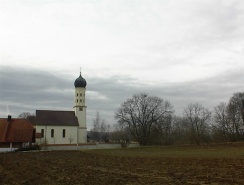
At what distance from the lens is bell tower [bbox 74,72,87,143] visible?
88.2 meters

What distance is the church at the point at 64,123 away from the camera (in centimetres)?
8400

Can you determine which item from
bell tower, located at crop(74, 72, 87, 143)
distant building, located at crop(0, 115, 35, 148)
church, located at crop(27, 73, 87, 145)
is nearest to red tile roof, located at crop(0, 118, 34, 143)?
distant building, located at crop(0, 115, 35, 148)

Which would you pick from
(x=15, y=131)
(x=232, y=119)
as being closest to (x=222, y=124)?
(x=232, y=119)

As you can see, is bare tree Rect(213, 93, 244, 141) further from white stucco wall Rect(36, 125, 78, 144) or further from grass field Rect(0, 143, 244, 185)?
grass field Rect(0, 143, 244, 185)

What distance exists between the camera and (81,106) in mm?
89500

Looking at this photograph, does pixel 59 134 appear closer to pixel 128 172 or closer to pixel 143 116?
pixel 143 116

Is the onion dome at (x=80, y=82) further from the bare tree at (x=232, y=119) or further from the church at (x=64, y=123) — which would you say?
the bare tree at (x=232, y=119)

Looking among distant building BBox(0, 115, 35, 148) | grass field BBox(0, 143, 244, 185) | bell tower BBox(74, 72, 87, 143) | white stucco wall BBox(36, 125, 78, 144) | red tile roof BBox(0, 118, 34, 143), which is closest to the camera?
grass field BBox(0, 143, 244, 185)

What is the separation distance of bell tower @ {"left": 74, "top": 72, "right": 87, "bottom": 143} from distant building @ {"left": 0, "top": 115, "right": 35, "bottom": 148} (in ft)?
61.8

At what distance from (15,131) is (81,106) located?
23.4 metres

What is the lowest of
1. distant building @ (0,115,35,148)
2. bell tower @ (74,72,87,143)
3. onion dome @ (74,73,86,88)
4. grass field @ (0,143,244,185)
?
grass field @ (0,143,244,185)

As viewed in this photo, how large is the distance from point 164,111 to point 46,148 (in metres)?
31.0

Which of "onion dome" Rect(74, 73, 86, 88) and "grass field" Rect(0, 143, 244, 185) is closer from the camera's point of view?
"grass field" Rect(0, 143, 244, 185)

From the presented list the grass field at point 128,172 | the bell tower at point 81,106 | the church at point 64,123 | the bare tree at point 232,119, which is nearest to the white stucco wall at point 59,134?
the church at point 64,123
